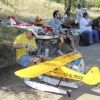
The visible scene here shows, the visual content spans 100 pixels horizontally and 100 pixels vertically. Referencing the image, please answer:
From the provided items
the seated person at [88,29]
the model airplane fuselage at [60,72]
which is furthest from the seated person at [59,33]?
the model airplane fuselage at [60,72]

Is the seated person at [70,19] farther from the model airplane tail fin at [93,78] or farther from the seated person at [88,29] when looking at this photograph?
the model airplane tail fin at [93,78]

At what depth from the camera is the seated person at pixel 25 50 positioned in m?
5.46

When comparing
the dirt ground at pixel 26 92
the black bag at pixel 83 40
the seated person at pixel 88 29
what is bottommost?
the dirt ground at pixel 26 92

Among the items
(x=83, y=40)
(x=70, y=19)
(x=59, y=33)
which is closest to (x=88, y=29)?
(x=83, y=40)

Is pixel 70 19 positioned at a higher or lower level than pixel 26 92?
higher

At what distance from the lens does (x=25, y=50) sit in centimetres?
570

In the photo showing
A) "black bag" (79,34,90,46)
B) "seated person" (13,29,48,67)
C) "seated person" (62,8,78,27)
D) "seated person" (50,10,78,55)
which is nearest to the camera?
"seated person" (13,29,48,67)

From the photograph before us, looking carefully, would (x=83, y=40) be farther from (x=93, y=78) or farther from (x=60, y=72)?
(x=93, y=78)

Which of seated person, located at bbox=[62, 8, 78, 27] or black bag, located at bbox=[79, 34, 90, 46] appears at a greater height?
seated person, located at bbox=[62, 8, 78, 27]

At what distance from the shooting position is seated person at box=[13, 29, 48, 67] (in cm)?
546

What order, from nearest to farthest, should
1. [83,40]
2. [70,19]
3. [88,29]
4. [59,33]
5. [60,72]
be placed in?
[60,72] → [59,33] → [83,40] → [88,29] → [70,19]

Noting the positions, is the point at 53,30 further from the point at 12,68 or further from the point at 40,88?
the point at 40,88

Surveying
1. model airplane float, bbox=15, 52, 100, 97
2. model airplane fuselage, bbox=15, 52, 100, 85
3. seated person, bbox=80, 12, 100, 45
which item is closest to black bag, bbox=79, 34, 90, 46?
seated person, bbox=80, 12, 100, 45

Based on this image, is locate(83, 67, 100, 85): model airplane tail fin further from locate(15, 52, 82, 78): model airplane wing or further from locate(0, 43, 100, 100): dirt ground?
locate(15, 52, 82, 78): model airplane wing
